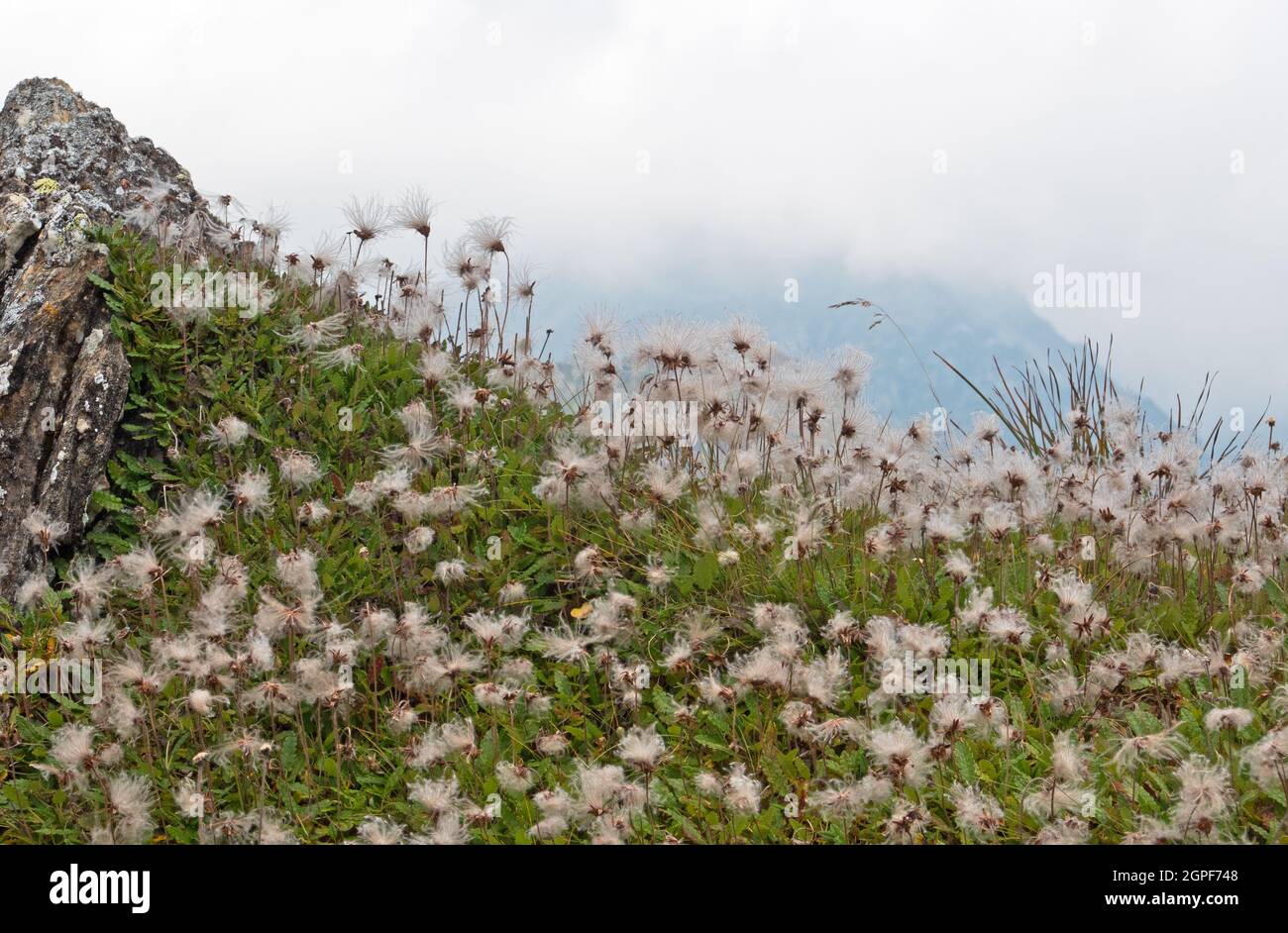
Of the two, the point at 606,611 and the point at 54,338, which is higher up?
the point at 54,338

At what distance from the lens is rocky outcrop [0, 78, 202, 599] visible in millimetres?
7820

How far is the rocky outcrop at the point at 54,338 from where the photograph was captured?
7820mm

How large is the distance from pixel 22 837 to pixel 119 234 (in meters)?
4.85

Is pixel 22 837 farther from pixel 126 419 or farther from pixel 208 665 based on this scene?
pixel 126 419

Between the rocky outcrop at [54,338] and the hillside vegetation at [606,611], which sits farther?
the rocky outcrop at [54,338]

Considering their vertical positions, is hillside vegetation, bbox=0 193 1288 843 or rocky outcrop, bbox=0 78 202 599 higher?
rocky outcrop, bbox=0 78 202 599

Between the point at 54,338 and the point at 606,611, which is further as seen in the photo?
the point at 54,338

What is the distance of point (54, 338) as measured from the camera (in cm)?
827

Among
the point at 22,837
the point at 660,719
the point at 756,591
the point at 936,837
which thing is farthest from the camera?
the point at 756,591

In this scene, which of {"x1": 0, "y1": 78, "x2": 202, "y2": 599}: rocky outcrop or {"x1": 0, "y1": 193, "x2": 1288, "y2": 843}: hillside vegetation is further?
{"x1": 0, "y1": 78, "x2": 202, "y2": 599}: rocky outcrop

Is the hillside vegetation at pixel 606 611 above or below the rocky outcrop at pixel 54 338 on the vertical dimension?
below

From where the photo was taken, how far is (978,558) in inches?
293
